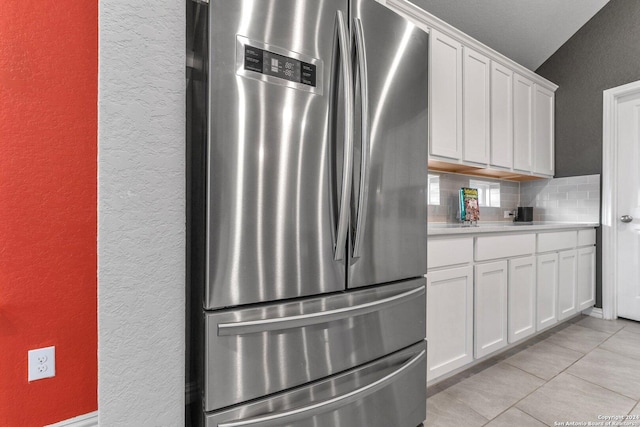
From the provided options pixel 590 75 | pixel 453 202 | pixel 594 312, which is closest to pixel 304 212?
pixel 453 202

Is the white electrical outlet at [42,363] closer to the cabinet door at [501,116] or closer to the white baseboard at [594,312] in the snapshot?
the cabinet door at [501,116]

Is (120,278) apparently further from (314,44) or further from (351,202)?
(314,44)

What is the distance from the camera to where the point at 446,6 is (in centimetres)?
261

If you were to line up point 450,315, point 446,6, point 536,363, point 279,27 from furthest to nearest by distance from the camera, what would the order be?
point 446,6, point 536,363, point 450,315, point 279,27

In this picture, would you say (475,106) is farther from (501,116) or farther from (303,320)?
(303,320)

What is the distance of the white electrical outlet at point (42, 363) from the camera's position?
1.29 metres

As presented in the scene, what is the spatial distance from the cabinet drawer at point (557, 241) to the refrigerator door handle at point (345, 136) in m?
2.10

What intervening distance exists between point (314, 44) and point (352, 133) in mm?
311

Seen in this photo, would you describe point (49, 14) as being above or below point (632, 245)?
above

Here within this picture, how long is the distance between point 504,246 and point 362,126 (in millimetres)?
1550

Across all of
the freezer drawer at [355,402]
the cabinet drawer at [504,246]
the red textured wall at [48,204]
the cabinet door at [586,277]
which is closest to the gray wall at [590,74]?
the cabinet door at [586,277]

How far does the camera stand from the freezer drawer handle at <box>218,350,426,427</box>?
38.1 inches

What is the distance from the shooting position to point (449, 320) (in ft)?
5.90

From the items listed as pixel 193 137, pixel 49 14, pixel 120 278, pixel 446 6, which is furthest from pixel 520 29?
pixel 120 278
